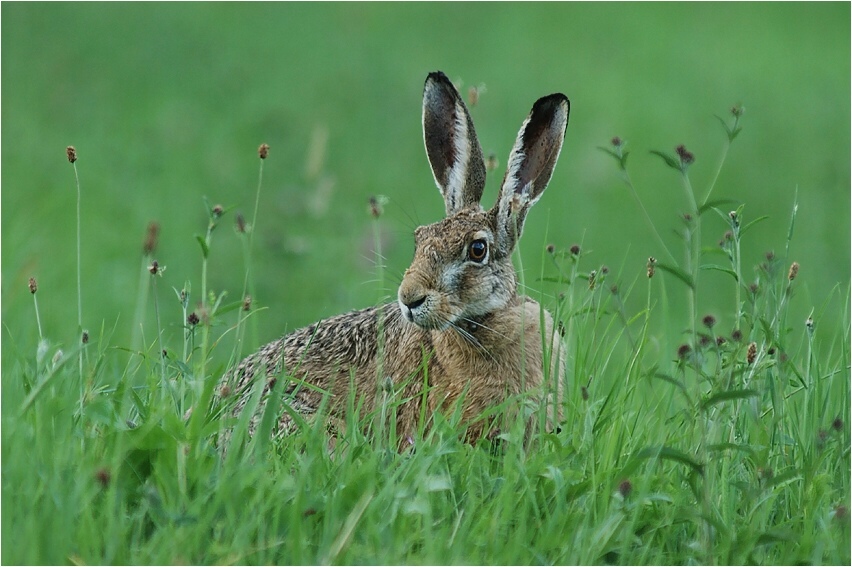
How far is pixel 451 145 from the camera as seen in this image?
6.23m

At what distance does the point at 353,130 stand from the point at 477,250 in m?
8.97

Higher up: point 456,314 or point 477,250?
point 477,250

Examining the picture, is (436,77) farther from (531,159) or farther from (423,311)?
(423,311)

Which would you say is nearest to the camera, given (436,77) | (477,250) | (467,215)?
(477,250)

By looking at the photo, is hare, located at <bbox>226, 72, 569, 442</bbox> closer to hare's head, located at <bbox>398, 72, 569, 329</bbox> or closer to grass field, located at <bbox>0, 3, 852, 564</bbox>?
hare's head, located at <bbox>398, 72, 569, 329</bbox>

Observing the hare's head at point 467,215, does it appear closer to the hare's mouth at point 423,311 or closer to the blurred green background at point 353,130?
the hare's mouth at point 423,311

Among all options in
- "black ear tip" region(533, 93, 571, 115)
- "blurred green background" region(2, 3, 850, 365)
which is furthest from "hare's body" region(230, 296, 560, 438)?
"black ear tip" region(533, 93, 571, 115)

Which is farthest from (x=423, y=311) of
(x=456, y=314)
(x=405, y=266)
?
(x=405, y=266)

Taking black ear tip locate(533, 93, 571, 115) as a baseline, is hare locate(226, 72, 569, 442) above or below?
below

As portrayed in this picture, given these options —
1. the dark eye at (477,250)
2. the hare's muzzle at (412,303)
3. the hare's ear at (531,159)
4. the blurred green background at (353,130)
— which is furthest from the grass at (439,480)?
the blurred green background at (353,130)

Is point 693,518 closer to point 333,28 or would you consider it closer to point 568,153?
point 568,153

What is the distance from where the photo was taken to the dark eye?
5.81m

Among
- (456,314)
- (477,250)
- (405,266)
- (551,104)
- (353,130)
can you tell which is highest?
(551,104)

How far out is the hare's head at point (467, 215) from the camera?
565cm
